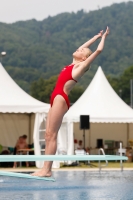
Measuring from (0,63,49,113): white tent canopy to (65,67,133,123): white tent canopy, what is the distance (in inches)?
93.6

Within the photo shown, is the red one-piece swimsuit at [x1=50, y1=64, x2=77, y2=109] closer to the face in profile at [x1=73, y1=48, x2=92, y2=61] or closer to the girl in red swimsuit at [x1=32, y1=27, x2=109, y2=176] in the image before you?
the girl in red swimsuit at [x1=32, y1=27, x2=109, y2=176]

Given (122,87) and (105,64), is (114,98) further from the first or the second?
(105,64)

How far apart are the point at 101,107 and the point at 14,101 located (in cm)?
568

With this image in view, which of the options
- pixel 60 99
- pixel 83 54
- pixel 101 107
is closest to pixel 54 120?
pixel 60 99

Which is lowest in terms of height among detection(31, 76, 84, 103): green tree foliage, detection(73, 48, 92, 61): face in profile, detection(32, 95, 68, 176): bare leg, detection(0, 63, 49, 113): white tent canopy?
detection(32, 95, 68, 176): bare leg

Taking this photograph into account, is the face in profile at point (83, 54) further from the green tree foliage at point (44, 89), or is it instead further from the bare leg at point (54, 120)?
the green tree foliage at point (44, 89)

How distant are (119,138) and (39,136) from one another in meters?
10.2

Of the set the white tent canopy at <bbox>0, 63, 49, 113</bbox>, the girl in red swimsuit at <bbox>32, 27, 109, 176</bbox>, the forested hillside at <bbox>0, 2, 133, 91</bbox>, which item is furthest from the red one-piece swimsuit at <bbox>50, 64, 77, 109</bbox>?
the forested hillside at <bbox>0, 2, 133, 91</bbox>

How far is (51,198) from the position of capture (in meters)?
5.93

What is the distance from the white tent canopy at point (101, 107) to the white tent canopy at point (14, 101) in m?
2.38

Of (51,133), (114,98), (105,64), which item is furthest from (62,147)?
(105,64)

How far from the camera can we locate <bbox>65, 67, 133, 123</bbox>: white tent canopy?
2484 cm

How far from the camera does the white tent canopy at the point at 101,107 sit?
24844 mm

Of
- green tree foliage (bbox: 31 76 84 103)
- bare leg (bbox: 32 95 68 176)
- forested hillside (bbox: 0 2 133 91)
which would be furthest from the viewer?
forested hillside (bbox: 0 2 133 91)
